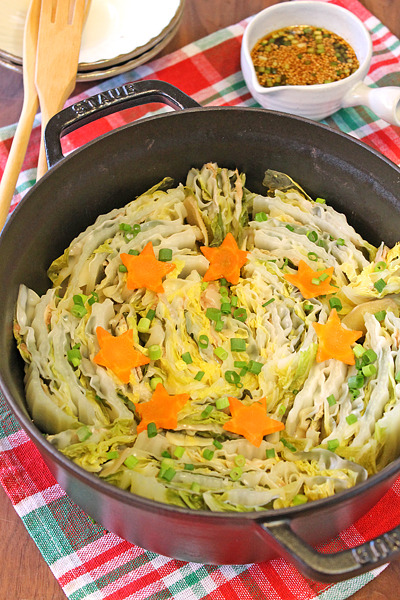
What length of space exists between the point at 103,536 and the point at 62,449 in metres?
0.30

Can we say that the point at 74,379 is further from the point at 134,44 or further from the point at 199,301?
the point at 134,44

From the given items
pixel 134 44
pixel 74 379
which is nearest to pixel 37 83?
pixel 134 44

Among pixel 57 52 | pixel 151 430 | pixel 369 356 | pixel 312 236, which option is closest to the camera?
pixel 151 430

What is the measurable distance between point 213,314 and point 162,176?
0.48 metres

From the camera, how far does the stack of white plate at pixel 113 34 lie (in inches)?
87.2

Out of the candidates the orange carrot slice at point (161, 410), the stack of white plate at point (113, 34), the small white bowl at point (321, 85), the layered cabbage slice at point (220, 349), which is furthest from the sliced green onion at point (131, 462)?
the stack of white plate at point (113, 34)

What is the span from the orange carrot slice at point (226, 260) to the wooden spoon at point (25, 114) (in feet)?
2.11

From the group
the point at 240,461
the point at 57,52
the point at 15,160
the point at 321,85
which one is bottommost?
the point at 240,461

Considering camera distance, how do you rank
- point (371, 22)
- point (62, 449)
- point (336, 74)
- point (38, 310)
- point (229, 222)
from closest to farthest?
1. point (62, 449)
2. point (38, 310)
3. point (229, 222)
4. point (336, 74)
5. point (371, 22)

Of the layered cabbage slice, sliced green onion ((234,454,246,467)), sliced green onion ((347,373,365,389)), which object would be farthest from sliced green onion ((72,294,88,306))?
sliced green onion ((347,373,365,389))

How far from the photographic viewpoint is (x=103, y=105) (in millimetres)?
1707

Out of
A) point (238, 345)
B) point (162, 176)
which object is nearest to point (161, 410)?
point (238, 345)

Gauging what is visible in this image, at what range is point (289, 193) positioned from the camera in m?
1.83

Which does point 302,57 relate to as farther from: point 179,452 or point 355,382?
point 179,452
